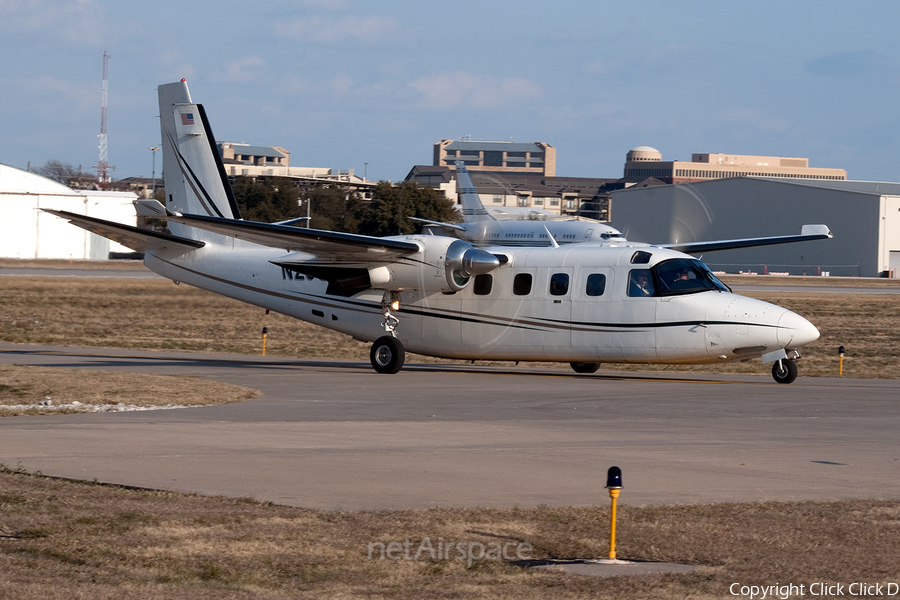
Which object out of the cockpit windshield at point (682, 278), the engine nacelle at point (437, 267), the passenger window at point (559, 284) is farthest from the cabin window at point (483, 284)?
the cockpit windshield at point (682, 278)

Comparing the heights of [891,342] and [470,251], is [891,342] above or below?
below

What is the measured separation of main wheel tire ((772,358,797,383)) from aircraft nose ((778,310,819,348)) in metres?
0.92

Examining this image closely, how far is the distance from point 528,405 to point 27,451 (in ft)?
25.7

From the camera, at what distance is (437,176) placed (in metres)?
134

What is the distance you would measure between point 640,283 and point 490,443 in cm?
865

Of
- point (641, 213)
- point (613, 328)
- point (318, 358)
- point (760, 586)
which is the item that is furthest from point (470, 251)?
point (641, 213)

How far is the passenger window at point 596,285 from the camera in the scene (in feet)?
67.0

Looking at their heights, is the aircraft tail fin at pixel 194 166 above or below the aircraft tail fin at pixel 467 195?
below

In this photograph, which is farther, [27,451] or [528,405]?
[528,405]

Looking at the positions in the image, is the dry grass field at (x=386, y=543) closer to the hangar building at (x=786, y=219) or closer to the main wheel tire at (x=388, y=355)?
the main wheel tire at (x=388, y=355)

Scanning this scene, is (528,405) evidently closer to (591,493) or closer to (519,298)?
(519,298)

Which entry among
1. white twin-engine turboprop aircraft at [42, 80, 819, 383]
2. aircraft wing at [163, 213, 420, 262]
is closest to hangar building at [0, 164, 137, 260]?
white twin-engine turboprop aircraft at [42, 80, 819, 383]

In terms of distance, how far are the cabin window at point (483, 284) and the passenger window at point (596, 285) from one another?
2.24 metres
